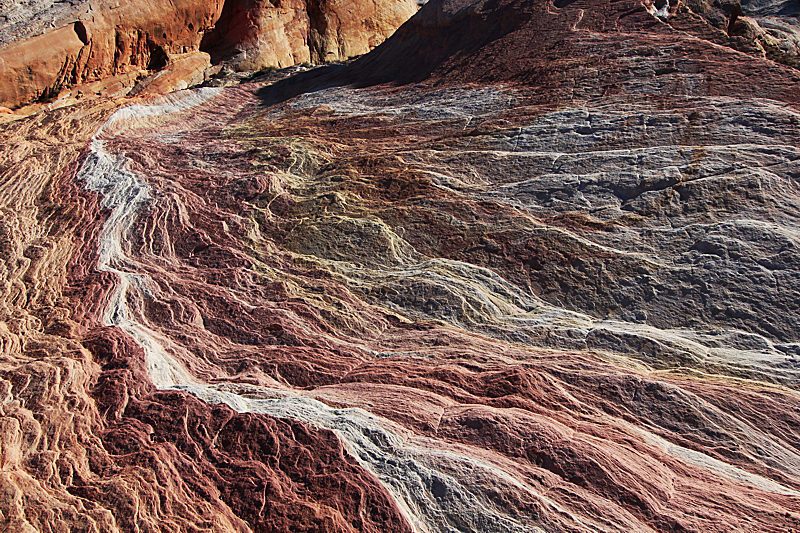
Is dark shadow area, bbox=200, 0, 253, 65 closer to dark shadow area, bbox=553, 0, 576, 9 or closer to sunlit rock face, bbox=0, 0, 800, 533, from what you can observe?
sunlit rock face, bbox=0, 0, 800, 533

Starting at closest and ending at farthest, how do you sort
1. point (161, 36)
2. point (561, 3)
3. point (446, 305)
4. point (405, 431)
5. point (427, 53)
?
point (405, 431) < point (446, 305) < point (561, 3) < point (427, 53) < point (161, 36)

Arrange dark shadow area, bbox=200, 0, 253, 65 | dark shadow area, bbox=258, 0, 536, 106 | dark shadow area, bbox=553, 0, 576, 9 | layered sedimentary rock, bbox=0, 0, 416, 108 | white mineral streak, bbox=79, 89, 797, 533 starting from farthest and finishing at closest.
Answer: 1. dark shadow area, bbox=200, 0, 253, 65
2. layered sedimentary rock, bbox=0, 0, 416, 108
3. dark shadow area, bbox=258, 0, 536, 106
4. dark shadow area, bbox=553, 0, 576, 9
5. white mineral streak, bbox=79, 89, 797, 533

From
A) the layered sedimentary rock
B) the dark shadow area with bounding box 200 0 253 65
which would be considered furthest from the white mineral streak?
the dark shadow area with bounding box 200 0 253 65

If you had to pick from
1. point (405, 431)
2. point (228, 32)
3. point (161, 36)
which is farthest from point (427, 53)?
point (161, 36)

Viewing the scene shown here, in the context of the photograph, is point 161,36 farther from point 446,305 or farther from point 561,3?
point 446,305

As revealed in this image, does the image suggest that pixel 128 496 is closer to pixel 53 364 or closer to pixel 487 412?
pixel 53 364

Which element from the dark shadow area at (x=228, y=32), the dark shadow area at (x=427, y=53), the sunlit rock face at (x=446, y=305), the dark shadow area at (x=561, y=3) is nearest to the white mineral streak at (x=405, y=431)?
the sunlit rock face at (x=446, y=305)
